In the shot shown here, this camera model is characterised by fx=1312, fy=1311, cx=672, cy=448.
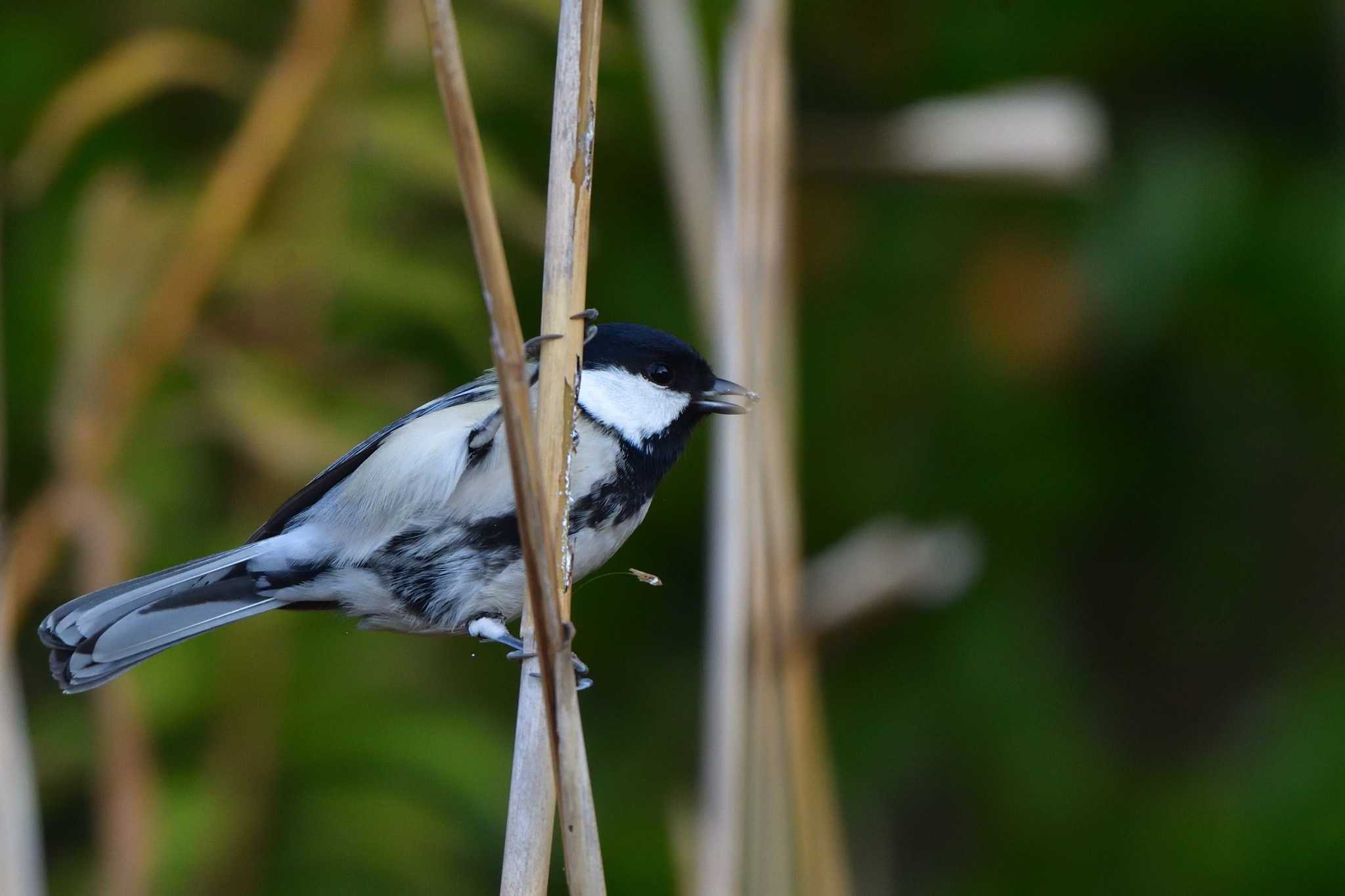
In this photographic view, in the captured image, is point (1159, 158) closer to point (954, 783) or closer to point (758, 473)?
point (954, 783)

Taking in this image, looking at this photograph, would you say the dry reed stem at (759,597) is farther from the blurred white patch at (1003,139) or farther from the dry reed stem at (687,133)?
the blurred white patch at (1003,139)

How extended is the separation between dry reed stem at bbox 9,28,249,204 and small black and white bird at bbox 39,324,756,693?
616mm

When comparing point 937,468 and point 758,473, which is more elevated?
point 758,473

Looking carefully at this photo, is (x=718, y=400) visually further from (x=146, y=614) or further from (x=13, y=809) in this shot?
(x=13, y=809)

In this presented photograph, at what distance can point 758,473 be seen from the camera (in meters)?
1.09

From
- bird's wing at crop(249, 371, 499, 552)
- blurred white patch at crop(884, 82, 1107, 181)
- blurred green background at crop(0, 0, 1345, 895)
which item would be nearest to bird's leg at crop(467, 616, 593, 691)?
bird's wing at crop(249, 371, 499, 552)

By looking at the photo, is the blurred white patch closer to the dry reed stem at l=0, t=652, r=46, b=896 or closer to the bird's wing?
the bird's wing

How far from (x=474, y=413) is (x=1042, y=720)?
49.9 inches

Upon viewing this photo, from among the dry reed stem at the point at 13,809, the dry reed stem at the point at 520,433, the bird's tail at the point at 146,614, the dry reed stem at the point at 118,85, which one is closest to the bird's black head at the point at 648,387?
the bird's tail at the point at 146,614

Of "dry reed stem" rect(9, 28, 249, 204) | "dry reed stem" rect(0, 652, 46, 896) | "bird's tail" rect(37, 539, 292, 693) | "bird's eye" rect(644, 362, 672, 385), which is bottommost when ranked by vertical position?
"dry reed stem" rect(0, 652, 46, 896)

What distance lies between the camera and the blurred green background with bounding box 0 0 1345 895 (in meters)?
1.60

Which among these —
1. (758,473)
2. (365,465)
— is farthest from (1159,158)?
(365,465)

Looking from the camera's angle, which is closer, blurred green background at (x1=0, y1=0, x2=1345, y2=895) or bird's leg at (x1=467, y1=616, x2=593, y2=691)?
bird's leg at (x1=467, y1=616, x2=593, y2=691)

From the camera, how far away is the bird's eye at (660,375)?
1.24m
